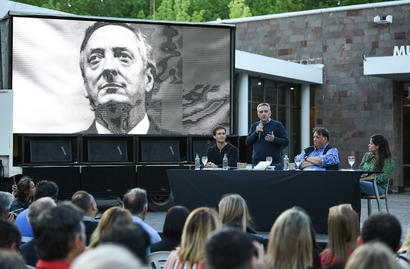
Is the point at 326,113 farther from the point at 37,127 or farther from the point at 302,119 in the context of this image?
the point at 37,127

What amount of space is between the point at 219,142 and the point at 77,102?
4479 mm

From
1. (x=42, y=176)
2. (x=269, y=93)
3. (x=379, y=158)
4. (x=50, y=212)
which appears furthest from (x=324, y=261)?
(x=269, y=93)

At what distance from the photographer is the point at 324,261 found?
4207 mm

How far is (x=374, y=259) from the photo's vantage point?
7.57ft

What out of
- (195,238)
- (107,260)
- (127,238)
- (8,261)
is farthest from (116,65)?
(107,260)

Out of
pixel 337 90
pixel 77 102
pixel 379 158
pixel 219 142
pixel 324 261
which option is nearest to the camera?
pixel 324 261

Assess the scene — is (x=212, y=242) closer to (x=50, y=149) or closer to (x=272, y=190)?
(x=272, y=190)

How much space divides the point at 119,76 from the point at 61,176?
8.54ft

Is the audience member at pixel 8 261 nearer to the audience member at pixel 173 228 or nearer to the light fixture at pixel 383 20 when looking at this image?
the audience member at pixel 173 228

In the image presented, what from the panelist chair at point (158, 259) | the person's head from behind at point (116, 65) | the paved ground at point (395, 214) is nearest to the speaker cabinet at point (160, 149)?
the person's head from behind at point (116, 65)

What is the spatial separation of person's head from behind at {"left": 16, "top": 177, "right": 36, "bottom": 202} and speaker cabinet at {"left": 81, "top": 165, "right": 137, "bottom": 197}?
4763 mm

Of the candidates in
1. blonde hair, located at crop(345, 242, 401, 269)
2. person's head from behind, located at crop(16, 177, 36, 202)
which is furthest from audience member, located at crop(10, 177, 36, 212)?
blonde hair, located at crop(345, 242, 401, 269)

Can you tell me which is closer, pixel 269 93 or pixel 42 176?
pixel 42 176

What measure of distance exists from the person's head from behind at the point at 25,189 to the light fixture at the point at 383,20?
16.0m
